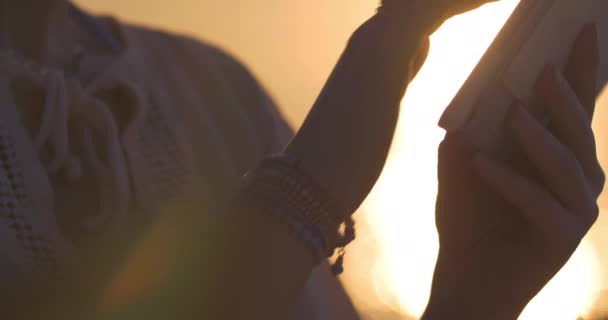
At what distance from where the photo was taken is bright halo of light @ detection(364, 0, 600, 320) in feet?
2.44

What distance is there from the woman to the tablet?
38mm

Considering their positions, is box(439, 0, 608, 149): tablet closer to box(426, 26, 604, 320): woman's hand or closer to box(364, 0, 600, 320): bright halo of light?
box(426, 26, 604, 320): woman's hand

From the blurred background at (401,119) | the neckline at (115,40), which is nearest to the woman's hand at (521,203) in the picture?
the blurred background at (401,119)

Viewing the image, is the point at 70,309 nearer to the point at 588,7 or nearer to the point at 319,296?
the point at 319,296

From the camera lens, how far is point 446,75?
77 cm

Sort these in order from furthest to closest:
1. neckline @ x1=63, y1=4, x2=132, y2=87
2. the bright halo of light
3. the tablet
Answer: the bright halo of light, neckline @ x1=63, y1=4, x2=132, y2=87, the tablet

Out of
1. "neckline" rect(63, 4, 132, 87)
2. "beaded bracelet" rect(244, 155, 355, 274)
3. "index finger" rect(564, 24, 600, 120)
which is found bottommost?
"neckline" rect(63, 4, 132, 87)

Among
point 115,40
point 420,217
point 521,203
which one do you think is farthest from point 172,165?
point 420,217

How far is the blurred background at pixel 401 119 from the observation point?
0.75 m

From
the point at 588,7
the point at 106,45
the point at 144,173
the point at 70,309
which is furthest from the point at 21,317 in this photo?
the point at 588,7

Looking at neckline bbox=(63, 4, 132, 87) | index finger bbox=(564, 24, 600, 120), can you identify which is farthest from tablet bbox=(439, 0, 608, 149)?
neckline bbox=(63, 4, 132, 87)

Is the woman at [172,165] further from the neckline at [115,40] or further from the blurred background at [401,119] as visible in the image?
the blurred background at [401,119]

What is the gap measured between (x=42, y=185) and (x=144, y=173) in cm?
8

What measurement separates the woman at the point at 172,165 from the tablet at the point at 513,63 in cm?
4
